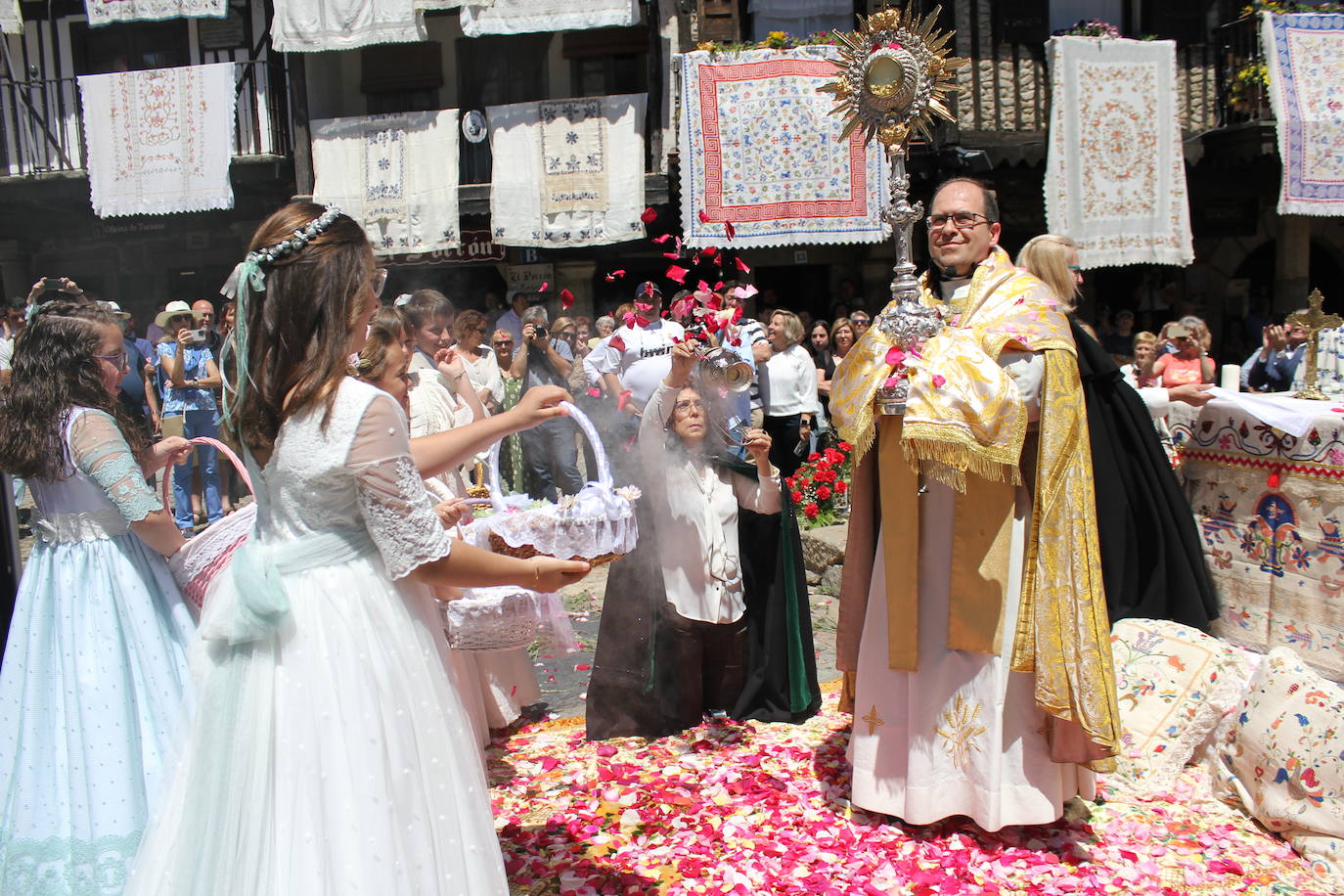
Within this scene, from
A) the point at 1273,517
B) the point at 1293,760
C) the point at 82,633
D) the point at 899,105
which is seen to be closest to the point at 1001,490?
the point at 899,105

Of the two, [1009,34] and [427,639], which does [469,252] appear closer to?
[1009,34]

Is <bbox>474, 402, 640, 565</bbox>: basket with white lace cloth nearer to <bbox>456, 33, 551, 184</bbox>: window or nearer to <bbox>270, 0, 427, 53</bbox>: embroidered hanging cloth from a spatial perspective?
<bbox>270, 0, 427, 53</bbox>: embroidered hanging cloth

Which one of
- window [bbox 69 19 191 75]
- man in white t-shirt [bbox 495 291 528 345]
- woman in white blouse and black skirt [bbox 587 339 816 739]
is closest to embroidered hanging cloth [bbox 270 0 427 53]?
man in white t-shirt [bbox 495 291 528 345]

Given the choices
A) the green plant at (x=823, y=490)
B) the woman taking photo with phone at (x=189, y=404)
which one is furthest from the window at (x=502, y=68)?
the green plant at (x=823, y=490)

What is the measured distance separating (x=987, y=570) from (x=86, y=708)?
2.67m

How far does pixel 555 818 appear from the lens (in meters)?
3.57

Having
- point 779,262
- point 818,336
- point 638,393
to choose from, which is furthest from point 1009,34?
point 638,393

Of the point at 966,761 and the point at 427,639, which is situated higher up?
the point at 427,639

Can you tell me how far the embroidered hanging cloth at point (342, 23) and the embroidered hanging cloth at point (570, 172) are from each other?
1.37 metres

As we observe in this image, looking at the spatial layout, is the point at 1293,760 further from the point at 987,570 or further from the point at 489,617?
the point at 489,617

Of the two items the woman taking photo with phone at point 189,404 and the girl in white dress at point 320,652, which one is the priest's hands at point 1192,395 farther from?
the woman taking photo with phone at point 189,404

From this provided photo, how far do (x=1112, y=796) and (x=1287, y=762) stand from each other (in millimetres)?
570

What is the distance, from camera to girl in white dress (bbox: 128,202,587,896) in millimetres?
1865

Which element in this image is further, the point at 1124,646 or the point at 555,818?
the point at 1124,646
